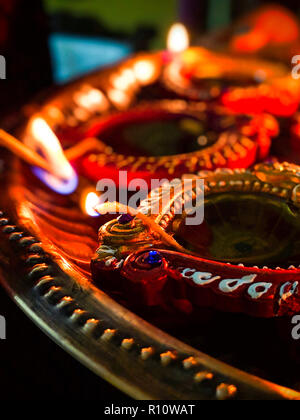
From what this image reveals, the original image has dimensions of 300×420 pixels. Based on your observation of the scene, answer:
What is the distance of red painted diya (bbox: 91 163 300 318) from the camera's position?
0.60m

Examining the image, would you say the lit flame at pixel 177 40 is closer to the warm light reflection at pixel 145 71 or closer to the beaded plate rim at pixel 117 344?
the warm light reflection at pixel 145 71

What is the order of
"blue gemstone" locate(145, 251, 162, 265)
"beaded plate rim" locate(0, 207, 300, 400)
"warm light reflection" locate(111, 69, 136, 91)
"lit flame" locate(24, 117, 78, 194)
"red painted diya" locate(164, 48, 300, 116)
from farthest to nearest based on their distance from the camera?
"warm light reflection" locate(111, 69, 136, 91)
"red painted diya" locate(164, 48, 300, 116)
"lit flame" locate(24, 117, 78, 194)
"blue gemstone" locate(145, 251, 162, 265)
"beaded plate rim" locate(0, 207, 300, 400)

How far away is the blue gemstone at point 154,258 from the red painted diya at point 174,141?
0.27 metres

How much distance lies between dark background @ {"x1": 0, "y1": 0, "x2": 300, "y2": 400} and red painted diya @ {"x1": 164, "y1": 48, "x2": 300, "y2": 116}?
0.49 meters

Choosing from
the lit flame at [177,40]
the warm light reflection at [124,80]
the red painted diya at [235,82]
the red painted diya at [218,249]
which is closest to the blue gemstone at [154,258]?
the red painted diya at [218,249]

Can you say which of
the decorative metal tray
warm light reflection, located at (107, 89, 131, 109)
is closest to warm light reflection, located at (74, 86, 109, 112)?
warm light reflection, located at (107, 89, 131, 109)

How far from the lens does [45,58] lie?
178 centimetres

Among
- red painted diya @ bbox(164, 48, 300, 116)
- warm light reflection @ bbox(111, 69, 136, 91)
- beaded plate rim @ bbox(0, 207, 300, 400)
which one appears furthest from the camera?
warm light reflection @ bbox(111, 69, 136, 91)

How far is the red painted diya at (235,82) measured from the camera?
47.2 inches

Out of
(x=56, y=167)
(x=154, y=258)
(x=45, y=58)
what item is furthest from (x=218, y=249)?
(x=45, y=58)

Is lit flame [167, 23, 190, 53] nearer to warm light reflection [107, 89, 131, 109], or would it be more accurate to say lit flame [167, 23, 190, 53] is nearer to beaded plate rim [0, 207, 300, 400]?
warm light reflection [107, 89, 131, 109]

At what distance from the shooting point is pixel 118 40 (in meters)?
3.45
